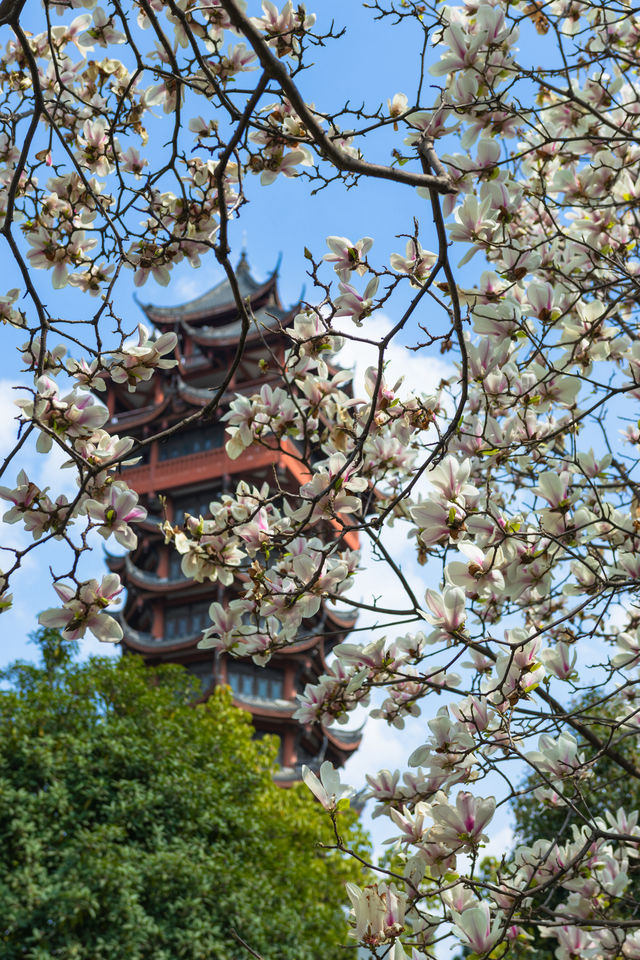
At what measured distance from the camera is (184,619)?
20.6 m

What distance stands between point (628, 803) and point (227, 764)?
409 cm

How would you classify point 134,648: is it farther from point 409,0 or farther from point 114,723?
point 409,0

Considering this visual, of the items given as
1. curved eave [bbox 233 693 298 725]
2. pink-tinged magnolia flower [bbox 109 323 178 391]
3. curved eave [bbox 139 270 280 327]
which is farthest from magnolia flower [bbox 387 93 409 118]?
curved eave [bbox 139 270 280 327]

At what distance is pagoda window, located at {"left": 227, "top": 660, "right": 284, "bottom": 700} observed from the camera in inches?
750

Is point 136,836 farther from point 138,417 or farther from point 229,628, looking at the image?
point 138,417

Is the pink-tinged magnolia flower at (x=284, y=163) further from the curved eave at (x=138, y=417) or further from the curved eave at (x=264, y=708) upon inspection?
the curved eave at (x=138, y=417)

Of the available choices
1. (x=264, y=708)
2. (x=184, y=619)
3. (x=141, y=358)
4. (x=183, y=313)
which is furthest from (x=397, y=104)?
(x=183, y=313)

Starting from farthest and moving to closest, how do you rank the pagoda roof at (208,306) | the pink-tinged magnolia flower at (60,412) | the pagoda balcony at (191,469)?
the pagoda roof at (208,306) → the pagoda balcony at (191,469) → the pink-tinged magnolia flower at (60,412)

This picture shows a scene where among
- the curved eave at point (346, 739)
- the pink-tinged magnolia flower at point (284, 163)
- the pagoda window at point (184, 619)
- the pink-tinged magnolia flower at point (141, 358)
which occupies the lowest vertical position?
the pink-tinged magnolia flower at point (141, 358)

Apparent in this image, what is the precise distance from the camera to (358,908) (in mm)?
1845

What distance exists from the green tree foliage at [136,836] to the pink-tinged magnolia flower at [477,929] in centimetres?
577

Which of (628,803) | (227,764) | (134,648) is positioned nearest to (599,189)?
(628,803)

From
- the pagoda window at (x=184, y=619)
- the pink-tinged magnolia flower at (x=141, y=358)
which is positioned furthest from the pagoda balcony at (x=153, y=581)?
the pink-tinged magnolia flower at (x=141, y=358)

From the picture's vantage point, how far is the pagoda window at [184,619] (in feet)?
66.6
